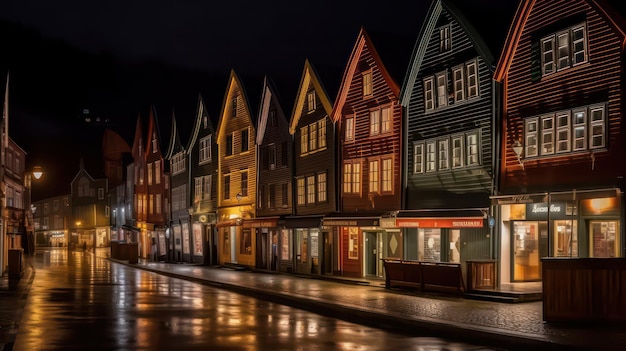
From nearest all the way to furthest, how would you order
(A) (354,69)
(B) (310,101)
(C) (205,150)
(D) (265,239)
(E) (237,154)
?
(A) (354,69), (B) (310,101), (D) (265,239), (E) (237,154), (C) (205,150)

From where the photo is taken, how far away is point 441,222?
86.9 ft

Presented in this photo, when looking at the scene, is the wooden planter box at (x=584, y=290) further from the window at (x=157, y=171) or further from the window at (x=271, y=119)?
the window at (x=157, y=171)

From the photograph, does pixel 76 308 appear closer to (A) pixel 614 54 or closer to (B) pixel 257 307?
(B) pixel 257 307

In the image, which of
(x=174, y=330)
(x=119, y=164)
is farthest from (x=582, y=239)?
(x=119, y=164)

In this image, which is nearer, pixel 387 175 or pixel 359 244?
pixel 387 175

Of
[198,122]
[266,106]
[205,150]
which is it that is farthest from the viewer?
[198,122]

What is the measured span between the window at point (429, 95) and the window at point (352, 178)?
17.4ft

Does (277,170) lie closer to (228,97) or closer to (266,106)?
(266,106)

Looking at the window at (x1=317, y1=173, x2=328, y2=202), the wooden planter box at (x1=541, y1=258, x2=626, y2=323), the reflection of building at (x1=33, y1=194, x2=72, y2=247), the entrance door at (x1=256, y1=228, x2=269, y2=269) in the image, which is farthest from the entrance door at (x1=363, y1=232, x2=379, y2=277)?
the reflection of building at (x1=33, y1=194, x2=72, y2=247)

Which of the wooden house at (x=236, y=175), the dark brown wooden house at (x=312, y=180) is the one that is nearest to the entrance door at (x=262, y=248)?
the wooden house at (x=236, y=175)

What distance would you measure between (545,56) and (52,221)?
10413 centimetres

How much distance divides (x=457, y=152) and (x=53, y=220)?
99.6 meters

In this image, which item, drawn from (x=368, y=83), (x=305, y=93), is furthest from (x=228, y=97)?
(x=368, y=83)

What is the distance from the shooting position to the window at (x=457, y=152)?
27516 mm
